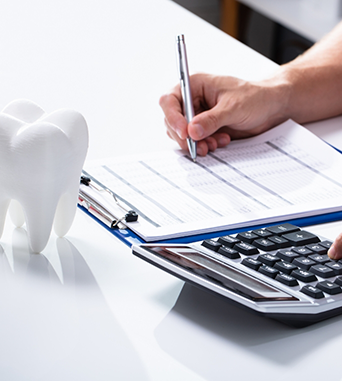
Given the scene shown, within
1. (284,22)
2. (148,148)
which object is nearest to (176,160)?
(148,148)

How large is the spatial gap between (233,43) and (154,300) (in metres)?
0.91

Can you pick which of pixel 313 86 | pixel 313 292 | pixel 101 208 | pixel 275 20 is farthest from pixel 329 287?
pixel 275 20

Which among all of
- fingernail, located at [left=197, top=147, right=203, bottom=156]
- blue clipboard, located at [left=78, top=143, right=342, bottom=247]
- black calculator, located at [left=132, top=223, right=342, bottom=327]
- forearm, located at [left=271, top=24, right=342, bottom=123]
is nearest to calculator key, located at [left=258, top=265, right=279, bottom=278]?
black calculator, located at [left=132, top=223, right=342, bottom=327]

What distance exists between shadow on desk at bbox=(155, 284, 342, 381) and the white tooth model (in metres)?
0.15

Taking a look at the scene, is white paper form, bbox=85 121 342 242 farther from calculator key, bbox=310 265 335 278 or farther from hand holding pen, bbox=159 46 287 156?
calculator key, bbox=310 265 335 278

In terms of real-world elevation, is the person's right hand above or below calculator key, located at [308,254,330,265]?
below

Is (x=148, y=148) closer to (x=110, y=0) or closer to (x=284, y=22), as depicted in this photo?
(x=110, y=0)

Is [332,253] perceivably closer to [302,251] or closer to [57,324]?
[302,251]

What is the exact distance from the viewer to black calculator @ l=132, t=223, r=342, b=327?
0.45m

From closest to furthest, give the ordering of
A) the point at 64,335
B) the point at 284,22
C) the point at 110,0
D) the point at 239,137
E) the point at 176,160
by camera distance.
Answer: the point at 64,335 → the point at 176,160 → the point at 239,137 → the point at 110,0 → the point at 284,22

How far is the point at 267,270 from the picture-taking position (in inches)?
19.4

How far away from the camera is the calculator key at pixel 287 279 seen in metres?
0.48

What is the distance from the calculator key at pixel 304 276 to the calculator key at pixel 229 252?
0.18ft

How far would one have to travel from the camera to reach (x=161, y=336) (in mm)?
449
